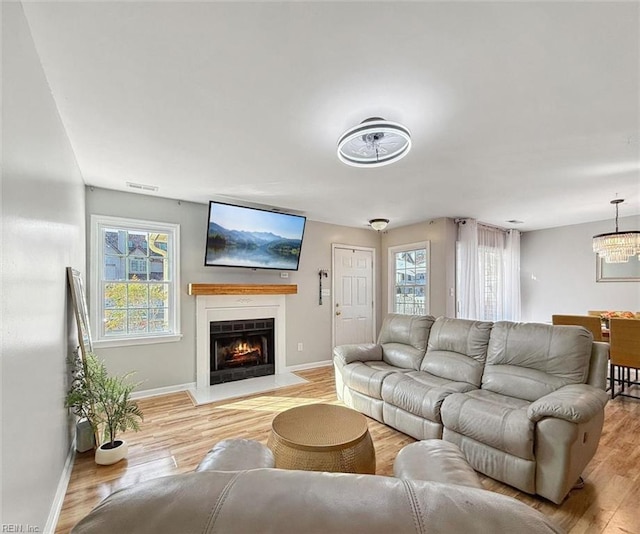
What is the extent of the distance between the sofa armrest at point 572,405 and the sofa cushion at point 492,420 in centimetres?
10

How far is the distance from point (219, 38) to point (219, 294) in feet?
10.4

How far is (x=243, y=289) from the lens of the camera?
4.30 m

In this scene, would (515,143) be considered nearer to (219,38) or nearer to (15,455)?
(219,38)

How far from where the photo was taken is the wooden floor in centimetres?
180

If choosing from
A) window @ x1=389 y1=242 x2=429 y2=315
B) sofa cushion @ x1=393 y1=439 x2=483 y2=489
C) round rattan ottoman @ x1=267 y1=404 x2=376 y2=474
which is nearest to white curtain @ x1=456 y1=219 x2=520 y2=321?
window @ x1=389 y1=242 x2=429 y2=315

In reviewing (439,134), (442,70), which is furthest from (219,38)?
(439,134)

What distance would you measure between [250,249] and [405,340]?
229 cm

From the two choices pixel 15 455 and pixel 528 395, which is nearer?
pixel 15 455

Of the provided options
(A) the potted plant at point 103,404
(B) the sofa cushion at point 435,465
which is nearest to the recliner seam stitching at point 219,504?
(B) the sofa cushion at point 435,465

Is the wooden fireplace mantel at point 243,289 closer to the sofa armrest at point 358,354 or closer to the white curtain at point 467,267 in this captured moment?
the sofa armrest at point 358,354

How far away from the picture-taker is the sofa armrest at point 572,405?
70.4 inches

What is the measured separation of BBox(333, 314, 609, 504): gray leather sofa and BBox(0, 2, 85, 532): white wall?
2376mm

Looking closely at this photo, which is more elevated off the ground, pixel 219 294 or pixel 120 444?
pixel 219 294

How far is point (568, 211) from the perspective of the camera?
455 centimetres
